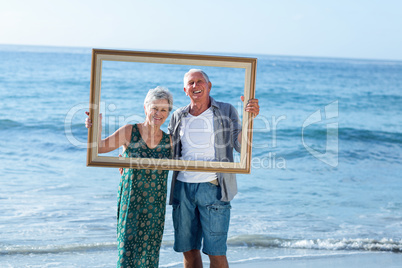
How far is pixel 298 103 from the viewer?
16953 mm

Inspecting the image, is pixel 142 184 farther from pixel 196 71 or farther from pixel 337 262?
pixel 337 262

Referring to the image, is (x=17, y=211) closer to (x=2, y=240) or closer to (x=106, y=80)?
(x=2, y=240)

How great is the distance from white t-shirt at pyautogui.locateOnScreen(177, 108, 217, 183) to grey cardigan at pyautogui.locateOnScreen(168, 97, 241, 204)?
3cm

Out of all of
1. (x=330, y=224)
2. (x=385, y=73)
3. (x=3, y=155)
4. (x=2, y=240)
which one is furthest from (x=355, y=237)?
(x=385, y=73)

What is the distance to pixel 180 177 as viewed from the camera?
3.64 meters

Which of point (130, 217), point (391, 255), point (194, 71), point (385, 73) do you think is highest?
point (385, 73)

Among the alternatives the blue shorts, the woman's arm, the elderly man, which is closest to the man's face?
the elderly man

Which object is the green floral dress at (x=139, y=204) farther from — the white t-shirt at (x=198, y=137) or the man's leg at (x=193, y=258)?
the man's leg at (x=193, y=258)

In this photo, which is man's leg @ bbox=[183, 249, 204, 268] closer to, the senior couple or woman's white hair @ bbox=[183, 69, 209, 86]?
the senior couple

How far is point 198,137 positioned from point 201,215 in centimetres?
60

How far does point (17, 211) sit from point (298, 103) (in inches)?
484

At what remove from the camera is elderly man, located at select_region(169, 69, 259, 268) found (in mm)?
3520

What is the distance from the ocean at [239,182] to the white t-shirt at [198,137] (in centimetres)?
17

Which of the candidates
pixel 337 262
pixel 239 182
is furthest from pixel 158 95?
pixel 239 182
